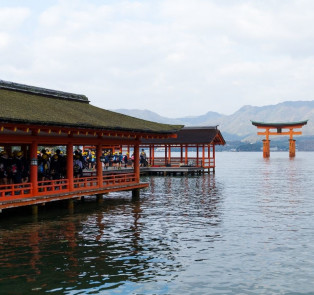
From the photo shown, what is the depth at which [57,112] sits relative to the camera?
83.0 feet

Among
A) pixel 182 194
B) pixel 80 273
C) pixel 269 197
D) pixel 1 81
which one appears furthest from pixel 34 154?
pixel 269 197

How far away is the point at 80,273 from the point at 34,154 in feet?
34.5

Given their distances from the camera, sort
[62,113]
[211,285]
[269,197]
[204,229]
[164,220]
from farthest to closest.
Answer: [269,197]
[62,113]
[164,220]
[204,229]
[211,285]

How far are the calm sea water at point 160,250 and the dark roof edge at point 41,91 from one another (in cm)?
715

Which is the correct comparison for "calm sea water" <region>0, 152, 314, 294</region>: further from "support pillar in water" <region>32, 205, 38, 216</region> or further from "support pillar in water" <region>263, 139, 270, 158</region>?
"support pillar in water" <region>263, 139, 270, 158</region>

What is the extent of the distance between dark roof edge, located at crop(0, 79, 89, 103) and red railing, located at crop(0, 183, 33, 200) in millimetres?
6027

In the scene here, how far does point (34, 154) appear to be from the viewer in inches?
909

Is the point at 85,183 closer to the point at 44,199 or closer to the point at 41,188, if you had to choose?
the point at 41,188

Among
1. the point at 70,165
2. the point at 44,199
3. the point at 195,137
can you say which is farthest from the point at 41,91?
the point at 195,137

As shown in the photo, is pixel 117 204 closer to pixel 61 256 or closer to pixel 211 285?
pixel 61 256

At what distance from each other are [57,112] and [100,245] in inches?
399

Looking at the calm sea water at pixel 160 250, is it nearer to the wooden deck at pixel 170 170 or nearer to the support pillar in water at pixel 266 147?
the wooden deck at pixel 170 170

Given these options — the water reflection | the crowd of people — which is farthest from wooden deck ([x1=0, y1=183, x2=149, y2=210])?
the crowd of people

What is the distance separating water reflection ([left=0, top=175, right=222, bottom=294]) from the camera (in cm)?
1333
